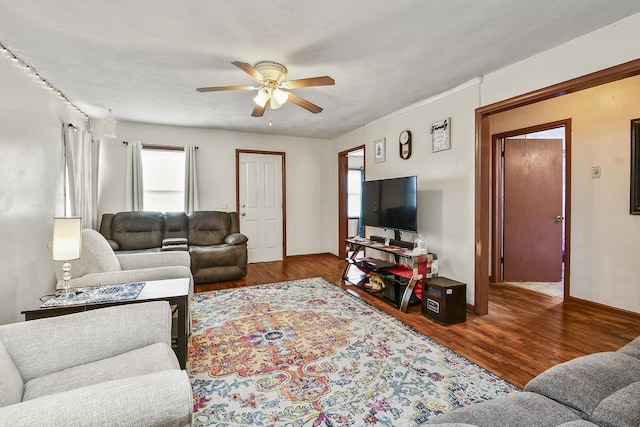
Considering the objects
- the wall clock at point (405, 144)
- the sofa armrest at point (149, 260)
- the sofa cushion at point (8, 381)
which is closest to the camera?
the sofa cushion at point (8, 381)

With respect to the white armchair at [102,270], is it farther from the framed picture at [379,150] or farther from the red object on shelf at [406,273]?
the framed picture at [379,150]

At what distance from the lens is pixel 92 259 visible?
249cm

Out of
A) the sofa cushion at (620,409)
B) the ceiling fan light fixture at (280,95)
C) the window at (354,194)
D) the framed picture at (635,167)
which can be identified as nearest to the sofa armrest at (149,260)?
the ceiling fan light fixture at (280,95)

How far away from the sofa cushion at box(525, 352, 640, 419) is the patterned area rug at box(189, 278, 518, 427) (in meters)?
0.74

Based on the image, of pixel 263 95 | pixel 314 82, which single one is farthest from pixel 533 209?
pixel 263 95

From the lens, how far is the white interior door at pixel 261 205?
18.6ft

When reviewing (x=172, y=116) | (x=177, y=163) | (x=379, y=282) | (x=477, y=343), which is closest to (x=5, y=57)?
(x=172, y=116)

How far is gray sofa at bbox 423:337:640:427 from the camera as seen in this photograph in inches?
36.8

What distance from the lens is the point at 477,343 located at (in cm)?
249

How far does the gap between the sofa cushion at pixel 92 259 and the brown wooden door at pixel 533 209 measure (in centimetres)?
480

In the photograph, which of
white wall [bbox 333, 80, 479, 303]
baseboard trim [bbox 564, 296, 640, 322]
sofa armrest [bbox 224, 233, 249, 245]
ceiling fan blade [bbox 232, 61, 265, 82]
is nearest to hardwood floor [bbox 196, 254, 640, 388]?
baseboard trim [bbox 564, 296, 640, 322]

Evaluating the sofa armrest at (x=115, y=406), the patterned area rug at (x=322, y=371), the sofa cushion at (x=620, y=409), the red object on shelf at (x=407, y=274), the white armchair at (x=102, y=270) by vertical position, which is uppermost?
the white armchair at (x=102, y=270)

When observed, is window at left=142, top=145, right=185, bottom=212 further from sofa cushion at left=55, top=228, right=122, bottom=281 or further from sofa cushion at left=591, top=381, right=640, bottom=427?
sofa cushion at left=591, top=381, right=640, bottom=427

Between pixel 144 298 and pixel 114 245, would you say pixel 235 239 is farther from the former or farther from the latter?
pixel 144 298
